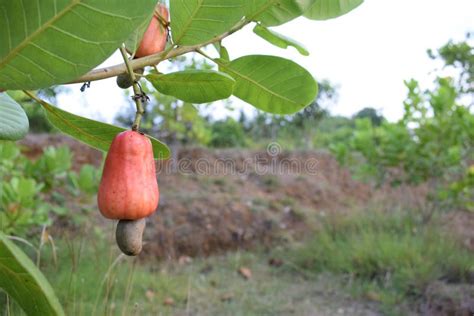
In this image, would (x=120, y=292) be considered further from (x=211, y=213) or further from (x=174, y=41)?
(x=174, y=41)

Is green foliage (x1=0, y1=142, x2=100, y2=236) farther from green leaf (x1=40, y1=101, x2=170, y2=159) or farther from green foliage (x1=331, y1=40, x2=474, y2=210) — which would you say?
green foliage (x1=331, y1=40, x2=474, y2=210)

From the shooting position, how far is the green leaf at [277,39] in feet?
2.05

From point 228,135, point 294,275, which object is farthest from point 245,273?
point 228,135

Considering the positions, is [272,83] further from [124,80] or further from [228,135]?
[228,135]

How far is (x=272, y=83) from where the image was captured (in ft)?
2.00

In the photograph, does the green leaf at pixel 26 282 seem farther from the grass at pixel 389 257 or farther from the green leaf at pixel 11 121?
Result: the grass at pixel 389 257

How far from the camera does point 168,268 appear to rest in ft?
10.2

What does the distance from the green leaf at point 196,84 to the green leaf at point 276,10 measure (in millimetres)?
92

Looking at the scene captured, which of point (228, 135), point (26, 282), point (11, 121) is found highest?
point (228, 135)

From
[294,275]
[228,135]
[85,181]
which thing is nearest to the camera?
[85,181]

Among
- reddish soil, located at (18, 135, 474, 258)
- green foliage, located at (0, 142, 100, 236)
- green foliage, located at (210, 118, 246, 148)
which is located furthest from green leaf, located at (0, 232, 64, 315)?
green foliage, located at (210, 118, 246, 148)

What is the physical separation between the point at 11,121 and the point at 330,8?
0.40 m

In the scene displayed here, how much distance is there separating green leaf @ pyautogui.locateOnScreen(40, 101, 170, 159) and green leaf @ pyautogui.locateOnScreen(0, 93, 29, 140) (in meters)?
0.05

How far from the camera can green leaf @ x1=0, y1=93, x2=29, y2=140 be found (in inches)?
19.9
